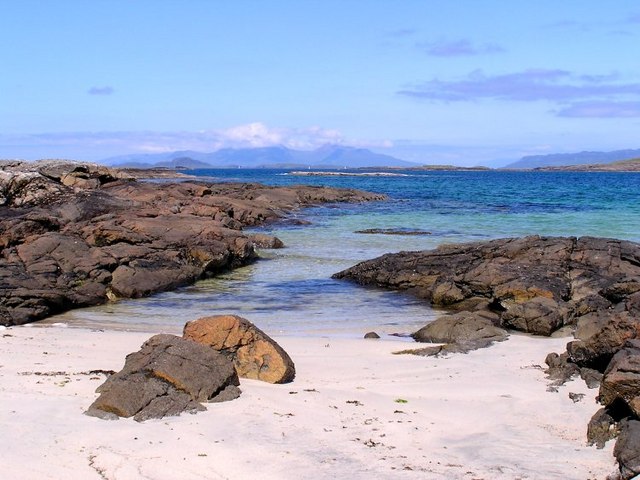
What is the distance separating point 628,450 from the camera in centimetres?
600

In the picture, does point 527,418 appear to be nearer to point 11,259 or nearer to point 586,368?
point 586,368

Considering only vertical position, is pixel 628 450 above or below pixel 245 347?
below

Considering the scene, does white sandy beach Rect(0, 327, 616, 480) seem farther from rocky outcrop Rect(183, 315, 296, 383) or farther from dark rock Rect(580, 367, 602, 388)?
rocky outcrop Rect(183, 315, 296, 383)

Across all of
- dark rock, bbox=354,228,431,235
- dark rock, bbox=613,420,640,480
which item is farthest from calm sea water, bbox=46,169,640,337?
dark rock, bbox=613,420,640,480

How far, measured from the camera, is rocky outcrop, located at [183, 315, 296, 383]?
853 centimetres

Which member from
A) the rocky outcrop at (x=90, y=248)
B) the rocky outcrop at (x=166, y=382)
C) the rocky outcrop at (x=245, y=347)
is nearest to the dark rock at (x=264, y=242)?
the rocky outcrop at (x=90, y=248)

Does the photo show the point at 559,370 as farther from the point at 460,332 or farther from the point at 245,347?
the point at 245,347

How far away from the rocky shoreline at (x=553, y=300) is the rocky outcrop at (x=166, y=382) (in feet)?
12.1

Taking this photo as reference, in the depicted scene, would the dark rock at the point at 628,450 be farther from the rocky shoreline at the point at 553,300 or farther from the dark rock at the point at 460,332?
the dark rock at the point at 460,332

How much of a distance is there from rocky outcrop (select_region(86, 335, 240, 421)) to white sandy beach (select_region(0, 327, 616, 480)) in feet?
0.63

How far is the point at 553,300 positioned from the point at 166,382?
8.46 m

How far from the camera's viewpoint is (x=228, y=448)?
20.6ft

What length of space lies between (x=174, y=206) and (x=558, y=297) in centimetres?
1745

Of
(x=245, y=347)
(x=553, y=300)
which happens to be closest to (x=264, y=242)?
(x=553, y=300)
